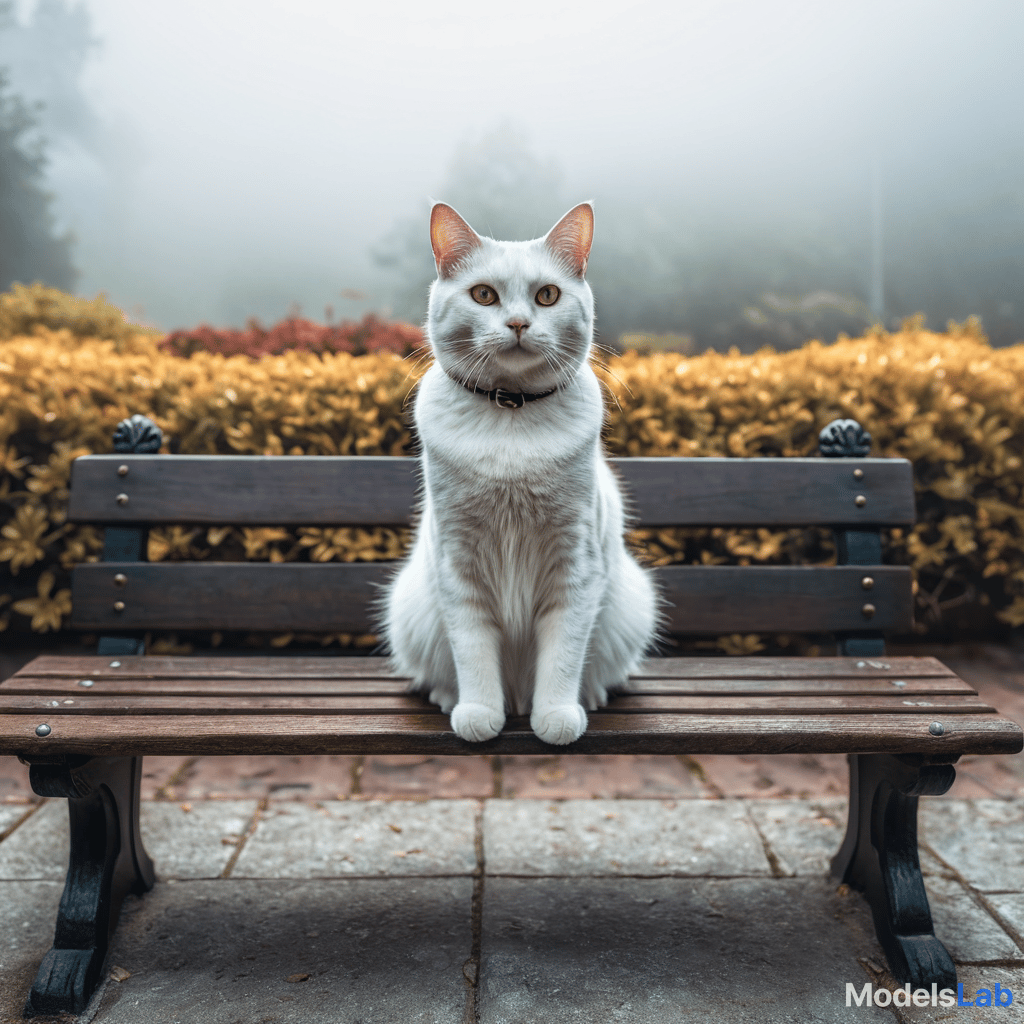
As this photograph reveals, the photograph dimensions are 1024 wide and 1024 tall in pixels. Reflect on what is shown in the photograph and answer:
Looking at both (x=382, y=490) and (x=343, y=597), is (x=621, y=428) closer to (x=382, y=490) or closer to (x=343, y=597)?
(x=382, y=490)

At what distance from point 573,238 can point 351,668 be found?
3.70 ft

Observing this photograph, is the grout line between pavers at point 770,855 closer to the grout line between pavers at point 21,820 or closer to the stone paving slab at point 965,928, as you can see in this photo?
the stone paving slab at point 965,928

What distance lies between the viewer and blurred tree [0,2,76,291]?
987 centimetres

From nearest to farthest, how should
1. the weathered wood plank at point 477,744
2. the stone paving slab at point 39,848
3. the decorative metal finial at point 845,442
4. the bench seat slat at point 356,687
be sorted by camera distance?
1. the weathered wood plank at point 477,744
2. the bench seat slat at point 356,687
3. the stone paving slab at point 39,848
4. the decorative metal finial at point 845,442

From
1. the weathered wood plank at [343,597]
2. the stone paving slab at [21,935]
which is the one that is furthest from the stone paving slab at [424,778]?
the stone paving slab at [21,935]

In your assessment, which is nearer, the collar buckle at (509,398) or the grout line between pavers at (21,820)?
the collar buckle at (509,398)

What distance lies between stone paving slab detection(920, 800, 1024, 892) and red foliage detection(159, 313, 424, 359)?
11.2ft

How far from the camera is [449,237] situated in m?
1.46

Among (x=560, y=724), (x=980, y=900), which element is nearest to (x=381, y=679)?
(x=560, y=724)

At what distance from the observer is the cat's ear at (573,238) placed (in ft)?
4.81

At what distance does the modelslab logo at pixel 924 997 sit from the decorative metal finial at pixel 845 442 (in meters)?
1.31

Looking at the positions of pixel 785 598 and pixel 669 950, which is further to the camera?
pixel 785 598

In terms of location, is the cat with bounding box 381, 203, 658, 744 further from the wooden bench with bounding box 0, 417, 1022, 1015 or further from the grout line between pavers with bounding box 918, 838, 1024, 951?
the grout line between pavers with bounding box 918, 838, 1024, 951

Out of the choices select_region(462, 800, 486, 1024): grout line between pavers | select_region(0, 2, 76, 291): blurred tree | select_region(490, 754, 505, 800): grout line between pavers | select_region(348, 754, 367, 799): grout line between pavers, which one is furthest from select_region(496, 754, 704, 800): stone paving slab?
select_region(0, 2, 76, 291): blurred tree
